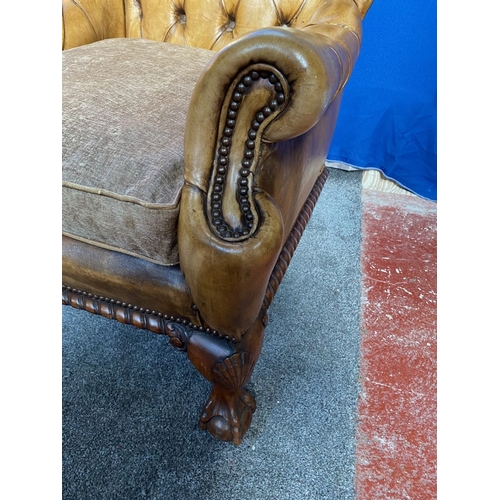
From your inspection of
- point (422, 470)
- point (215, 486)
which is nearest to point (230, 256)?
point (215, 486)

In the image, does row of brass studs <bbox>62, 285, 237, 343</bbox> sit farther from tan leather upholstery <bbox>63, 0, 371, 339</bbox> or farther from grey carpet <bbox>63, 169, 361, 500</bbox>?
grey carpet <bbox>63, 169, 361, 500</bbox>

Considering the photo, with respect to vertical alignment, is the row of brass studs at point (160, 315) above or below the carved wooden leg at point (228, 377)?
above

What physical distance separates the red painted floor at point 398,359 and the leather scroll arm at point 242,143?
403 millimetres

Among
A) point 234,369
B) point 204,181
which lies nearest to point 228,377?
point 234,369

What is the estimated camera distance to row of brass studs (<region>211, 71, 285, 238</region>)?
51 cm

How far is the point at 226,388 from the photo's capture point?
0.75m

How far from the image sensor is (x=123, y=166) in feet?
2.04

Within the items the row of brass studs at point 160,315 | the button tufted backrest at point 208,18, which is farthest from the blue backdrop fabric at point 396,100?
the row of brass studs at point 160,315

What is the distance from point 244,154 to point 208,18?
791mm

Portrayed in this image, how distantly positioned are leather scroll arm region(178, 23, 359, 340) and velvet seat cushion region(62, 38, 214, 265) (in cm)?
4

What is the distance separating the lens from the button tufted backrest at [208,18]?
109 cm

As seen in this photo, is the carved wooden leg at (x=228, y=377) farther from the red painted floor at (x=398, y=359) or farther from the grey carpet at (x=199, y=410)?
the red painted floor at (x=398, y=359)

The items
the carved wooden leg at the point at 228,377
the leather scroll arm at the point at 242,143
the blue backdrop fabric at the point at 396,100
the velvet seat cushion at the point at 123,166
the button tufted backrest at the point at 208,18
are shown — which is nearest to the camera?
the leather scroll arm at the point at 242,143

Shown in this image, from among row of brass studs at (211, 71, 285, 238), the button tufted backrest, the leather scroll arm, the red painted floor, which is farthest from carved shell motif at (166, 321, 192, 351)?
the button tufted backrest
